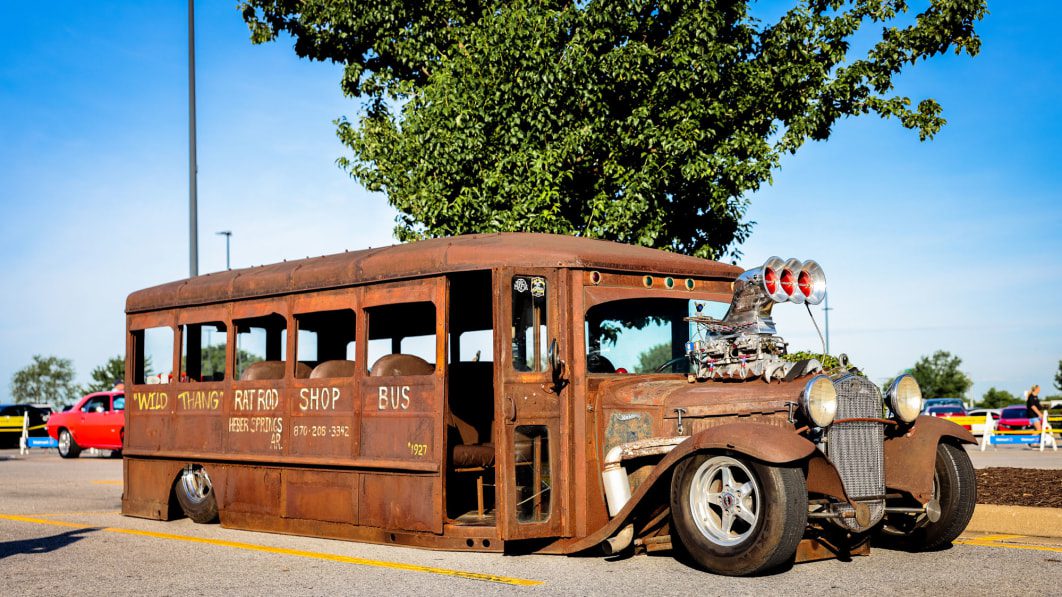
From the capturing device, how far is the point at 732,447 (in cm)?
670

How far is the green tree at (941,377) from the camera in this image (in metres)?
65.4

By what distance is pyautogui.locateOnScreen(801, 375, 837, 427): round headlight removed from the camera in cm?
688

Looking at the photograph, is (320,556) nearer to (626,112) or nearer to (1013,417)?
(626,112)

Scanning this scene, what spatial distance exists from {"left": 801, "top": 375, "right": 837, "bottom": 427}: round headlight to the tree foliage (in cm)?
722

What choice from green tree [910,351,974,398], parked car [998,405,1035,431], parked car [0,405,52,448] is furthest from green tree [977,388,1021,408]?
parked car [0,405,52,448]

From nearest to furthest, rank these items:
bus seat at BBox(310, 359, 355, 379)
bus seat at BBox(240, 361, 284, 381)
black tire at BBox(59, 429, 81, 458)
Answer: bus seat at BBox(310, 359, 355, 379) < bus seat at BBox(240, 361, 284, 381) < black tire at BBox(59, 429, 81, 458)

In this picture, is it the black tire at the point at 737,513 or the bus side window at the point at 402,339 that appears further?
the bus side window at the point at 402,339

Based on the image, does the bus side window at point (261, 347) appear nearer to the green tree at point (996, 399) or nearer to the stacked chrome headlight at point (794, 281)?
the stacked chrome headlight at point (794, 281)

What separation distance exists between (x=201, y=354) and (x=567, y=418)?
199 inches

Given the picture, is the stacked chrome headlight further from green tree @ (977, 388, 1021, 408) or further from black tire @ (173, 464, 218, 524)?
green tree @ (977, 388, 1021, 408)

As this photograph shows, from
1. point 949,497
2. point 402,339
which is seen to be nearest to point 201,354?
point 402,339

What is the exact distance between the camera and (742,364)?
7.61 m

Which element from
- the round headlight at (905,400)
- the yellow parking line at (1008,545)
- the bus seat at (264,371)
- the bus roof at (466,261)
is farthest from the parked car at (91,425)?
the round headlight at (905,400)

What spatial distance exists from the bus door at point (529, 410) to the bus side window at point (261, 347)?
10.7ft
